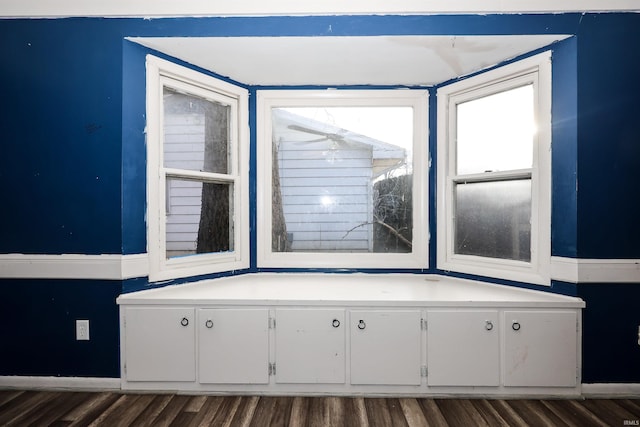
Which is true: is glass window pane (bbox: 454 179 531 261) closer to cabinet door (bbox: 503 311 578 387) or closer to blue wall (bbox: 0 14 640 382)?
blue wall (bbox: 0 14 640 382)

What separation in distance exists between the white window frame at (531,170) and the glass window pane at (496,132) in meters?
0.06

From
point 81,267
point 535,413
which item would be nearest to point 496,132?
point 535,413

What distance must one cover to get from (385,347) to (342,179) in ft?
4.52

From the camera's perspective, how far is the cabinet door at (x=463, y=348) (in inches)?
83.5

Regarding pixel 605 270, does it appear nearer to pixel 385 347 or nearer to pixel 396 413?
pixel 385 347

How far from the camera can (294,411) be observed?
2.01m

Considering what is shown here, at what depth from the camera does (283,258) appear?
2887 mm

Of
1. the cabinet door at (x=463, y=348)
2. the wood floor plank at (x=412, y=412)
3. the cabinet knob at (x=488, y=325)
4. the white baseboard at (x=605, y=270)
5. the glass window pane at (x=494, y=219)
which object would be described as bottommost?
the wood floor plank at (x=412, y=412)

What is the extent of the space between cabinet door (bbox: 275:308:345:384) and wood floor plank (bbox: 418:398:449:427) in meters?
0.51

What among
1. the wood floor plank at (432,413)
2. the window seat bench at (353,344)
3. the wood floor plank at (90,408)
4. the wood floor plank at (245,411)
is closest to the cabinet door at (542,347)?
the window seat bench at (353,344)

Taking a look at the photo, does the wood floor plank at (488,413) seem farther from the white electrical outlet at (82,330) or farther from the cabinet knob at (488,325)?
the white electrical outlet at (82,330)

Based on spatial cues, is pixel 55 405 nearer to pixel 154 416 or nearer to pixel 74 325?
pixel 74 325

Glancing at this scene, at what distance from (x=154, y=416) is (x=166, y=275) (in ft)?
2.85

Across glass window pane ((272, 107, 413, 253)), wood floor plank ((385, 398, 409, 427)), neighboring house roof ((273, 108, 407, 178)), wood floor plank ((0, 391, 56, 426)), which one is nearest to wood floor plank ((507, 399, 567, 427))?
wood floor plank ((385, 398, 409, 427))
